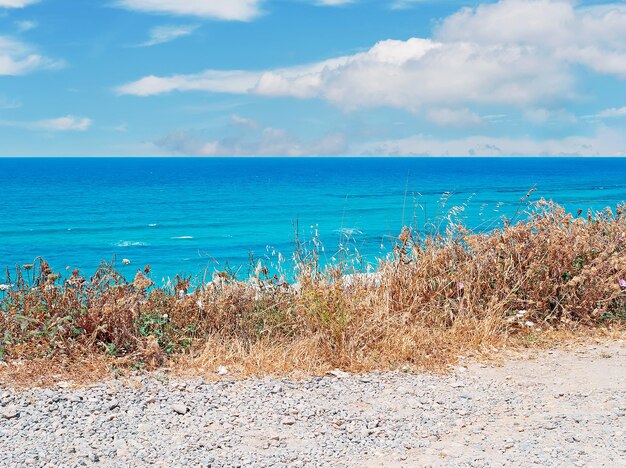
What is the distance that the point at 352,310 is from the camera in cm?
636

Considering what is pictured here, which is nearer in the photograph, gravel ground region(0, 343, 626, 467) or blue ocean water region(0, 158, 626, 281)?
gravel ground region(0, 343, 626, 467)

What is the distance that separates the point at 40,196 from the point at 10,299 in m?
70.2

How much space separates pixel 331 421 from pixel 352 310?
168cm

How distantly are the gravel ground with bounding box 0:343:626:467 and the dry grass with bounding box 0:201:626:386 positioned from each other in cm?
46

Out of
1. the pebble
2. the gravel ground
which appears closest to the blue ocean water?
the gravel ground

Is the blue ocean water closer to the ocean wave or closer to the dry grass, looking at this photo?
the ocean wave

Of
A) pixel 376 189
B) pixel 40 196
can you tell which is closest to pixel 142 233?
pixel 40 196

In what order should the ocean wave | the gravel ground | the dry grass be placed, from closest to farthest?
the gravel ground → the dry grass → the ocean wave

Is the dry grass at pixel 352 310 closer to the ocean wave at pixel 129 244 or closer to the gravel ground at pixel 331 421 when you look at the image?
the gravel ground at pixel 331 421

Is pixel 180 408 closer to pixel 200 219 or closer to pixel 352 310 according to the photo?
pixel 352 310

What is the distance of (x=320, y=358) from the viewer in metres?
5.89

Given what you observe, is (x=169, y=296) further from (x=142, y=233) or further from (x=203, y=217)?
(x=203, y=217)

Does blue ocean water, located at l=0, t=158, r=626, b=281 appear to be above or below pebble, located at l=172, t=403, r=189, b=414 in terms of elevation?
below

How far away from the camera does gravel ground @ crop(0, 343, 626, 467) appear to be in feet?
14.0
